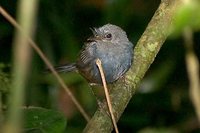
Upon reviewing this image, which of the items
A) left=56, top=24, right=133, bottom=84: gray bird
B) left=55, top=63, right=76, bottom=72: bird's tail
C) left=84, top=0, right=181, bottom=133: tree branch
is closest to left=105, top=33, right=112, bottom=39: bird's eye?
left=56, top=24, right=133, bottom=84: gray bird

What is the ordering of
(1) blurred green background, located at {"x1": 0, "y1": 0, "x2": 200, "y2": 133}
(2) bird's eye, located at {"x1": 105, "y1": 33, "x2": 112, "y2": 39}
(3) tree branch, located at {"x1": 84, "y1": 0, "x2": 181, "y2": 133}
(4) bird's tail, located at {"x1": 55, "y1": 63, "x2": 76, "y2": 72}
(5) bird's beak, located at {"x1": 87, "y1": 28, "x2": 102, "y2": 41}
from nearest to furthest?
(3) tree branch, located at {"x1": 84, "y1": 0, "x2": 181, "y2": 133}, (1) blurred green background, located at {"x1": 0, "y1": 0, "x2": 200, "y2": 133}, (5) bird's beak, located at {"x1": 87, "y1": 28, "x2": 102, "y2": 41}, (2) bird's eye, located at {"x1": 105, "y1": 33, "x2": 112, "y2": 39}, (4) bird's tail, located at {"x1": 55, "y1": 63, "x2": 76, "y2": 72}

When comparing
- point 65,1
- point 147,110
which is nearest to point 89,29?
point 65,1

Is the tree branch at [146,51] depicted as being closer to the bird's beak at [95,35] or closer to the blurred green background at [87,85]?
the blurred green background at [87,85]

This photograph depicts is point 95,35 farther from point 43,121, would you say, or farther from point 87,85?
point 43,121

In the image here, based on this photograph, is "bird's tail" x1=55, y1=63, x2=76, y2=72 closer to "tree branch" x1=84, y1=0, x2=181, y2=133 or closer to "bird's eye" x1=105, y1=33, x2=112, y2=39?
"bird's eye" x1=105, y1=33, x2=112, y2=39

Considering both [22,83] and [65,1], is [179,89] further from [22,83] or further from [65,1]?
[22,83]

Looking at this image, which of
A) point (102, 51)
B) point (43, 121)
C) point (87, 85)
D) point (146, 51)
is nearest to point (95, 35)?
point (102, 51)

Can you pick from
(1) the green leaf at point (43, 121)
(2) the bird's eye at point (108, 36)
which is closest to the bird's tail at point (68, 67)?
(2) the bird's eye at point (108, 36)

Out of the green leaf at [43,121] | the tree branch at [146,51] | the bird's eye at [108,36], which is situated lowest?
the green leaf at [43,121]
